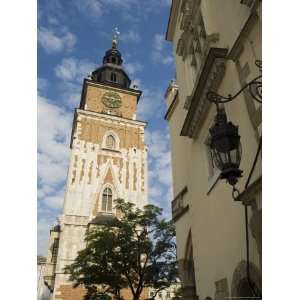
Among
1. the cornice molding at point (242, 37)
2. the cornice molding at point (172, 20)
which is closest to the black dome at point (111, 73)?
the cornice molding at point (172, 20)

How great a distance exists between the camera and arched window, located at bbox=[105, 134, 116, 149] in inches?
1348

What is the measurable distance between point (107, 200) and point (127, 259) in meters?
13.7

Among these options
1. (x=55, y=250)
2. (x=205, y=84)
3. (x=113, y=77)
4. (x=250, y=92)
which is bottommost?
(x=55, y=250)

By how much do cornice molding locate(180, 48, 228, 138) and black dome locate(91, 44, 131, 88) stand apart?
33.8m

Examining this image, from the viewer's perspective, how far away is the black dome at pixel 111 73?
136ft

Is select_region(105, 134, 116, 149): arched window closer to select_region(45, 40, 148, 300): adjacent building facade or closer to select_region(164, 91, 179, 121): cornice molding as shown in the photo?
select_region(45, 40, 148, 300): adjacent building facade

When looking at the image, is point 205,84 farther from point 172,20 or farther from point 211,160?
Answer: point 172,20

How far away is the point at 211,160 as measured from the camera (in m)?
7.16

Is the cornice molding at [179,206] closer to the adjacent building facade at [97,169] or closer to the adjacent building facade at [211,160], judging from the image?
the adjacent building facade at [211,160]

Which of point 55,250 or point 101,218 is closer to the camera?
point 101,218

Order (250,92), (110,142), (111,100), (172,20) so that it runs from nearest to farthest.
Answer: (250,92)
(172,20)
(110,142)
(111,100)

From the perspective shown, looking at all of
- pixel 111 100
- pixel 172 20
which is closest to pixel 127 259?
pixel 172 20

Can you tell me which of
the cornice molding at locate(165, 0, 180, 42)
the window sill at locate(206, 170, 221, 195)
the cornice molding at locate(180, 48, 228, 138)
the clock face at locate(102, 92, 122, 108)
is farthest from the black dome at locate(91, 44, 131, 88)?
the window sill at locate(206, 170, 221, 195)
